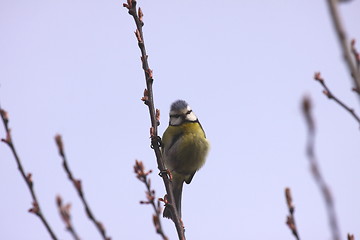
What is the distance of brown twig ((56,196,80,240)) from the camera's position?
1.89 metres

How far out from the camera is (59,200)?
6.61ft

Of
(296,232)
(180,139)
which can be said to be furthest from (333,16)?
(180,139)

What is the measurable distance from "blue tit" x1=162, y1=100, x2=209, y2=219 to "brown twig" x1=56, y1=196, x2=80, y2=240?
475cm

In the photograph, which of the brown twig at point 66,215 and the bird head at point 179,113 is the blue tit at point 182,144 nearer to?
the bird head at point 179,113

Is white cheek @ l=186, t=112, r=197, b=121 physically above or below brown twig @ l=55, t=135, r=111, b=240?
above

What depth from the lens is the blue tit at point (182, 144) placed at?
6.77 m

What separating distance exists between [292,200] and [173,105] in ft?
16.2

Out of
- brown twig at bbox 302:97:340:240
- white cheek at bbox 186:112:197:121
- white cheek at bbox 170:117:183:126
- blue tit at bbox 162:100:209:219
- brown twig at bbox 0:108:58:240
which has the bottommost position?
brown twig at bbox 302:97:340:240

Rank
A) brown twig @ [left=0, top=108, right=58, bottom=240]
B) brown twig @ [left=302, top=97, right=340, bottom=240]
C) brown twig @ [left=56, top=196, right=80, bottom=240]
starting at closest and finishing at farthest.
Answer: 1. brown twig @ [left=302, top=97, right=340, bottom=240]
2. brown twig @ [left=56, top=196, right=80, bottom=240]
3. brown twig @ [left=0, top=108, right=58, bottom=240]

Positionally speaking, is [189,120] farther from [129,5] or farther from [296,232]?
[296,232]

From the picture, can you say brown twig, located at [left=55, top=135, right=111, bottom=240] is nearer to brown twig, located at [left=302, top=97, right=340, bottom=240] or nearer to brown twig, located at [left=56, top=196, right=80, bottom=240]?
brown twig, located at [left=56, top=196, right=80, bottom=240]

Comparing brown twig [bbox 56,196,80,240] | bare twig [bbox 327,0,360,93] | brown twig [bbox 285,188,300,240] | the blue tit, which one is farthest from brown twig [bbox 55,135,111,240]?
the blue tit

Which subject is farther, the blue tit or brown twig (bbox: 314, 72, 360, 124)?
the blue tit

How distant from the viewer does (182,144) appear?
22.1 feet
